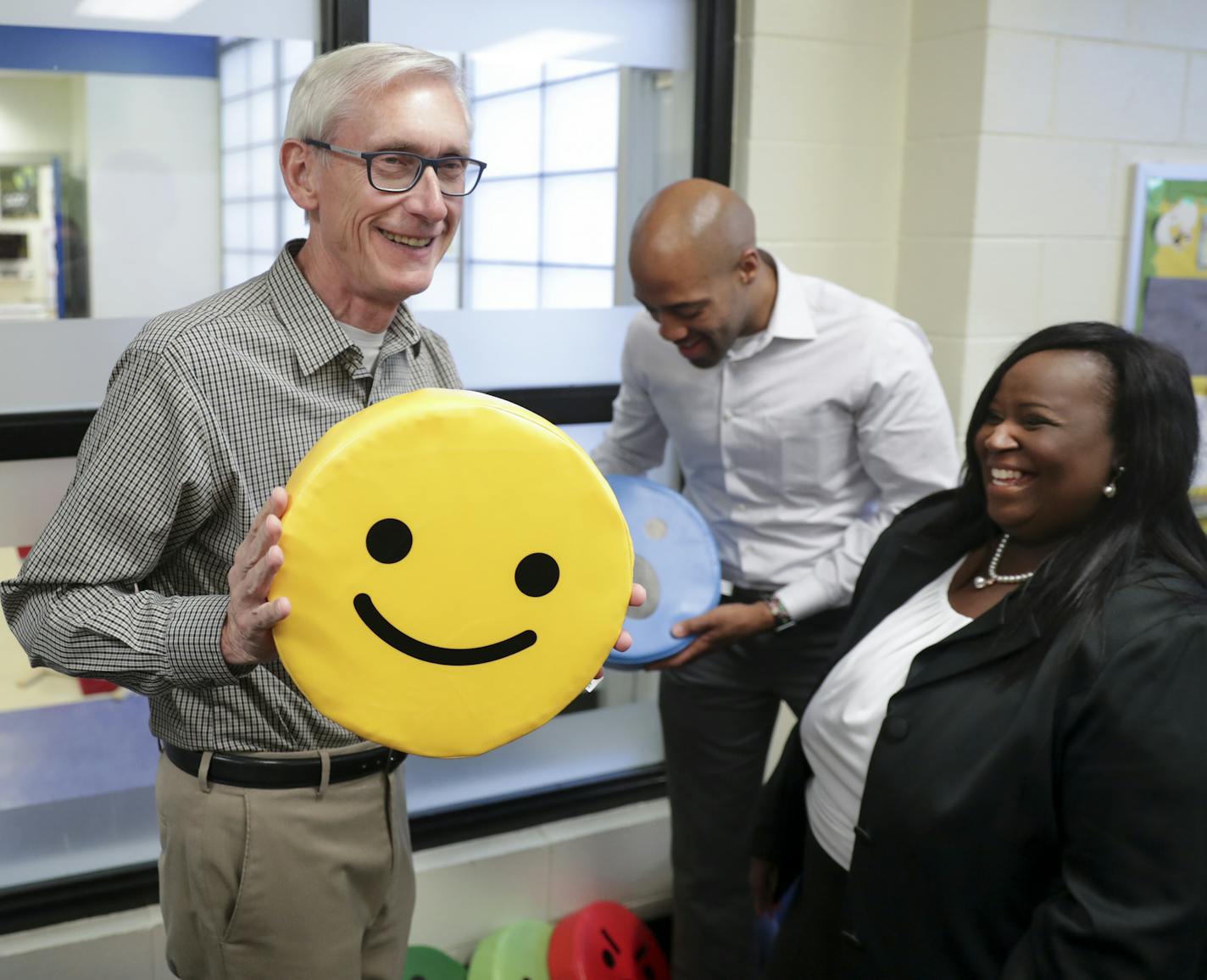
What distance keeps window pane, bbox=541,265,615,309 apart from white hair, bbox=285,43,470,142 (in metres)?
1.21

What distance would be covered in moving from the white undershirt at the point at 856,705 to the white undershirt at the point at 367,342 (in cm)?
78

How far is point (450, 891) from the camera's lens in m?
2.41

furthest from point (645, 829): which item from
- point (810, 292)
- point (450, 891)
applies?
point (810, 292)

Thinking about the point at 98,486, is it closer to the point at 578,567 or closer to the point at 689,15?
the point at 578,567

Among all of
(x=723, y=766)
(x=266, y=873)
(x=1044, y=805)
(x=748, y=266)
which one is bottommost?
(x=723, y=766)

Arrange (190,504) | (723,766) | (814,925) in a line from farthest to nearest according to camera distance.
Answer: (723,766)
(814,925)
(190,504)

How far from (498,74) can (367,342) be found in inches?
47.8

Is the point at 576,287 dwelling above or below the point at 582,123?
below

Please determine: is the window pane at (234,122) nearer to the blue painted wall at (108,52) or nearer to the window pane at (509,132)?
the blue painted wall at (108,52)

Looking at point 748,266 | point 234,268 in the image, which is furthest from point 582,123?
point 234,268

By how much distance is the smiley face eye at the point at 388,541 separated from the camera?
1022 mm

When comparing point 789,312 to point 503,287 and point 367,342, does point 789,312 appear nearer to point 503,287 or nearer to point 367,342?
point 503,287

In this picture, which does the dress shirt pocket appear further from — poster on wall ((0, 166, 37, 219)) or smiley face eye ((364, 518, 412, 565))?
poster on wall ((0, 166, 37, 219))

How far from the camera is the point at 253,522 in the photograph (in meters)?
1.10
